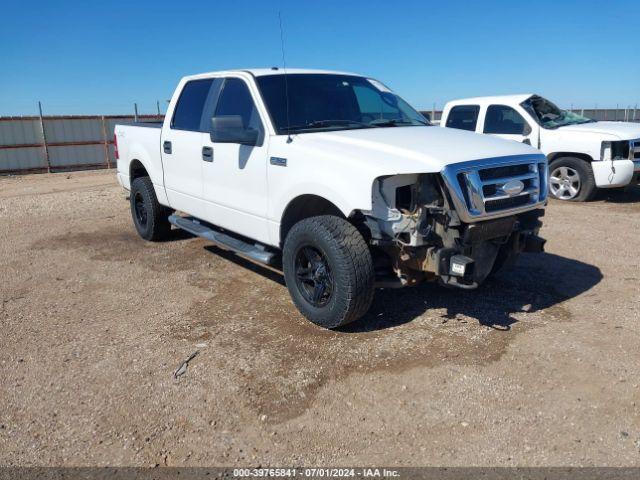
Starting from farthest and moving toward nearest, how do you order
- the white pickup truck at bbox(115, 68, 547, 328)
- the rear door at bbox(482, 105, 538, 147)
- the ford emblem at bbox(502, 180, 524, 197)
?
1. the rear door at bbox(482, 105, 538, 147)
2. the ford emblem at bbox(502, 180, 524, 197)
3. the white pickup truck at bbox(115, 68, 547, 328)

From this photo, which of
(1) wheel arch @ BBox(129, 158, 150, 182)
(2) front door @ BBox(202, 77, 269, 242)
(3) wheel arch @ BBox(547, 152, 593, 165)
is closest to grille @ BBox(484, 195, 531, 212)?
(2) front door @ BBox(202, 77, 269, 242)

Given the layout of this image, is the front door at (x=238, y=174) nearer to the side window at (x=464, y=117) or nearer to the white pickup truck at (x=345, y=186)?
the white pickup truck at (x=345, y=186)

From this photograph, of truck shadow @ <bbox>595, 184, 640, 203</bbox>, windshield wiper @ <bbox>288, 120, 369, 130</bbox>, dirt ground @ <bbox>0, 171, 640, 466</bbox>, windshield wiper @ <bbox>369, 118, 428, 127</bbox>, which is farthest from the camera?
truck shadow @ <bbox>595, 184, 640, 203</bbox>

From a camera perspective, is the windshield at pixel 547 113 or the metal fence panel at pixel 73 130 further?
the metal fence panel at pixel 73 130

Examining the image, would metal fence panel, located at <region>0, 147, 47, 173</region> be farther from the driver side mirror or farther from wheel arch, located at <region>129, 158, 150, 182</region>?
the driver side mirror

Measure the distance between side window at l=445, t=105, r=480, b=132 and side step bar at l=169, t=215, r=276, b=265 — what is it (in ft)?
20.2

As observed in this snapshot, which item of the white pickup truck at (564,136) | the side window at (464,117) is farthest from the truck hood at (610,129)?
the side window at (464,117)

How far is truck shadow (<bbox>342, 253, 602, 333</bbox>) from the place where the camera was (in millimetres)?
4504

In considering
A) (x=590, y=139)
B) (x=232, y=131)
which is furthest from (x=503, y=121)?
(x=232, y=131)

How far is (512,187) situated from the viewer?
3.94m

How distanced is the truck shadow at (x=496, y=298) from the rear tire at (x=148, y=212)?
3238 millimetres

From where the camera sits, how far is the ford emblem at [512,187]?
12.8ft

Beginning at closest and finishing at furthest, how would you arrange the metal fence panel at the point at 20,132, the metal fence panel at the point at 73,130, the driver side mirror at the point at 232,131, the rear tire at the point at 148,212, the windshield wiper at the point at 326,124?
the driver side mirror at the point at 232,131, the windshield wiper at the point at 326,124, the rear tire at the point at 148,212, the metal fence panel at the point at 20,132, the metal fence panel at the point at 73,130

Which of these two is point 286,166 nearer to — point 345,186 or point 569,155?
point 345,186
